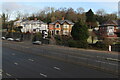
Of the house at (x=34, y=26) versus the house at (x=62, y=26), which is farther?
the house at (x=34, y=26)

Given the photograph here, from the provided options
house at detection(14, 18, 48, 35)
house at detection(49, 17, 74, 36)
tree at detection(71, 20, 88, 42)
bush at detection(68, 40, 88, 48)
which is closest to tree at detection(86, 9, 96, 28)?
house at detection(49, 17, 74, 36)

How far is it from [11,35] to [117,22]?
4420cm

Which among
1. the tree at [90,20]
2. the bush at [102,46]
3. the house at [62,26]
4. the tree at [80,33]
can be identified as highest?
the tree at [90,20]

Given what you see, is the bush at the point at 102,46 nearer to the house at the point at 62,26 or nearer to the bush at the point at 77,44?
the bush at the point at 77,44

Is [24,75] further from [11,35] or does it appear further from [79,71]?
[11,35]

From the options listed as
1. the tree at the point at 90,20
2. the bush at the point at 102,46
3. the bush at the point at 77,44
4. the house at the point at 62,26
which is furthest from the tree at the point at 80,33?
the tree at the point at 90,20

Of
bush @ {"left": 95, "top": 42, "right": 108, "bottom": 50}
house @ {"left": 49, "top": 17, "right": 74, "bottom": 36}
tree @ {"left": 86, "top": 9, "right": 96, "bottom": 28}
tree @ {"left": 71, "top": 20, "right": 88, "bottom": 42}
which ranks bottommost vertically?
bush @ {"left": 95, "top": 42, "right": 108, "bottom": 50}

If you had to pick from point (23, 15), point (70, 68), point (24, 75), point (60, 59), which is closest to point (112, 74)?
point (70, 68)

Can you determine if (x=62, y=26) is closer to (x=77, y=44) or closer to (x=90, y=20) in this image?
(x=90, y=20)

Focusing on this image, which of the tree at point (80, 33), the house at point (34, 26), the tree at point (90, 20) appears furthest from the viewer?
the tree at point (90, 20)

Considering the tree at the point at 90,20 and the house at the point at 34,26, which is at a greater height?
the tree at the point at 90,20

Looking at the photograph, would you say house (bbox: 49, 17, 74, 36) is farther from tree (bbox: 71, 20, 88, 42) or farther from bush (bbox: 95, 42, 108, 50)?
bush (bbox: 95, 42, 108, 50)

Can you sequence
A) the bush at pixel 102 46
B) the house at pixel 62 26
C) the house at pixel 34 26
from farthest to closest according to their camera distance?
the house at pixel 34 26
the house at pixel 62 26
the bush at pixel 102 46

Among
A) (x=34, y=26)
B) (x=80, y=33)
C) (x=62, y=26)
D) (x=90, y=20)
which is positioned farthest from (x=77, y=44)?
(x=34, y=26)
